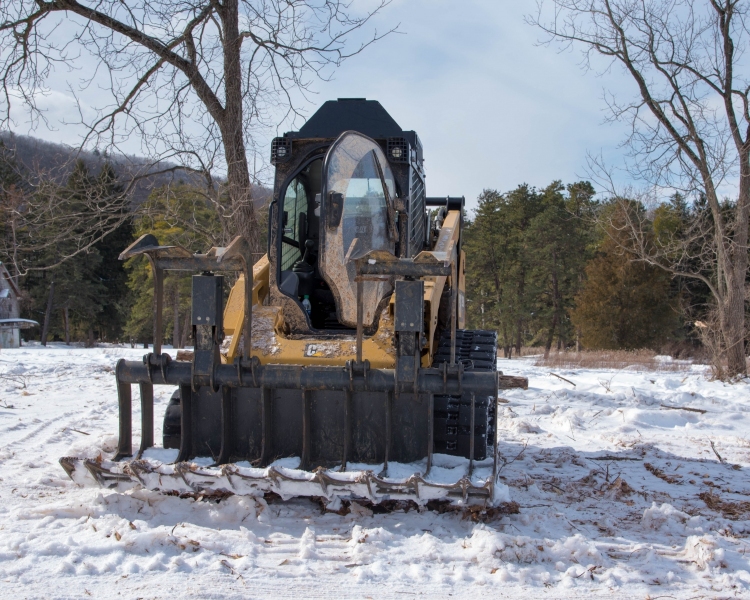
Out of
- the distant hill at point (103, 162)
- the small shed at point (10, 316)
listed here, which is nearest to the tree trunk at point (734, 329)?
the distant hill at point (103, 162)

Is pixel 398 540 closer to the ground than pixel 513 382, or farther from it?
closer to the ground

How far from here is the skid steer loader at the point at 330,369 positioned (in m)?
3.73

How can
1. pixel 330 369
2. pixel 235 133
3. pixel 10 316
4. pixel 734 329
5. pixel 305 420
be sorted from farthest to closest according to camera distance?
pixel 10 316 < pixel 734 329 < pixel 235 133 < pixel 305 420 < pixel 330 369

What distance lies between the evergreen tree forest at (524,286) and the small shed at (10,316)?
121cm

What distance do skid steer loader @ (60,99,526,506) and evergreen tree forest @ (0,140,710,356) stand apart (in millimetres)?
28468

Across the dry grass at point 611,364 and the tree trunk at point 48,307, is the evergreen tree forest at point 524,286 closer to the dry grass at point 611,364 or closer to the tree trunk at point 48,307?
the tree trunk at point 48,307

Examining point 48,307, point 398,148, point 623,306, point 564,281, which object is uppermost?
point 564,281

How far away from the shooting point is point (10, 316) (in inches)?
1435

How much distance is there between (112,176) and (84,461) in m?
8.51

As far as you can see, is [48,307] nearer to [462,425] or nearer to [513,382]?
[513,382]

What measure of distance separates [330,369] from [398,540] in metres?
1.01

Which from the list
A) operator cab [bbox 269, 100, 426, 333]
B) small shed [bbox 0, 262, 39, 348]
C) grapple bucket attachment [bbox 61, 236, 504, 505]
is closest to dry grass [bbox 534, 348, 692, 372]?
operator cab [bbox 269, 100, 426, 333]

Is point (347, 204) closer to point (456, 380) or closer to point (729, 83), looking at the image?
point (456, 380)

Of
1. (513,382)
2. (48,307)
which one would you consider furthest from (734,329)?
(48,307)
